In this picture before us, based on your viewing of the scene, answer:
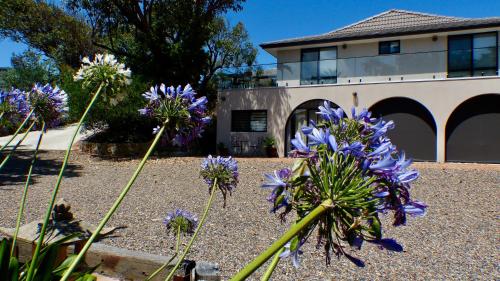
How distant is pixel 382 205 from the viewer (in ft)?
3.29

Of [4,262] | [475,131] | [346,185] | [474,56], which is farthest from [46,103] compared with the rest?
[474,56]

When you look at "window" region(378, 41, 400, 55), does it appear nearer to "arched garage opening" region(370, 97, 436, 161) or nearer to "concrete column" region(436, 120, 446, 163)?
"arched garage opening" region(370, 97, 436, 161)

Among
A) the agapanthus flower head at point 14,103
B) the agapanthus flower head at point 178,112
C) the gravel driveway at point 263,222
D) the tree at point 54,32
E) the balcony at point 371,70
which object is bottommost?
the gravel driveway at point 263,222

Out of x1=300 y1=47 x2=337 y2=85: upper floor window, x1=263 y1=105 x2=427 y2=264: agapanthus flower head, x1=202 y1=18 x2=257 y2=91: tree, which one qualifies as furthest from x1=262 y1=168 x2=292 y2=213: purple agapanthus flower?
x1=202 y1=18 x2=257 y2=91: tree

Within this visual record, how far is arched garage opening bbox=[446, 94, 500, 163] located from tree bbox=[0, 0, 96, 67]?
27101mm

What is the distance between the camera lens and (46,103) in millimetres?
2371

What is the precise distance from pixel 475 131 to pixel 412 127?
2.56m

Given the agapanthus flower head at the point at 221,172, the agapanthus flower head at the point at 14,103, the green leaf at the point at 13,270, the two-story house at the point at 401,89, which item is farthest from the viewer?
the two-story house at the point at 401,89

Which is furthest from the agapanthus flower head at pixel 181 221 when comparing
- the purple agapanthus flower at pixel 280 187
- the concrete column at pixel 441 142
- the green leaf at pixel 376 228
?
the concrete column at pixel 441 142

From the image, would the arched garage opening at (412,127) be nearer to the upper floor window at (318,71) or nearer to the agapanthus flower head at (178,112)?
the upper floor window at (318,71)

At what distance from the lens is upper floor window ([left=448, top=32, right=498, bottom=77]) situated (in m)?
A: 17.3

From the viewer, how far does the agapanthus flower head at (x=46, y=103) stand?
236cm

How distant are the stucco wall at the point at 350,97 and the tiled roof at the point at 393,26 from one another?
109 inches

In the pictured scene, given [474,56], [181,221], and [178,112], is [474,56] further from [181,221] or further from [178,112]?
[178,112]
